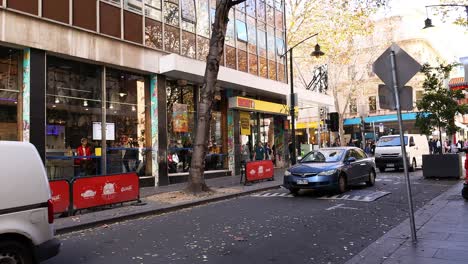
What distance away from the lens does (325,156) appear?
45.4 feet

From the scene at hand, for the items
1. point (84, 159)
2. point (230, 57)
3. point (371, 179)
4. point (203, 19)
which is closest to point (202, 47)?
point (203, 19)

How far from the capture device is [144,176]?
53.7 ft

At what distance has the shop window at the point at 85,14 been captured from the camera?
543 inches

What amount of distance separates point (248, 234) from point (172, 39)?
11.7 meters

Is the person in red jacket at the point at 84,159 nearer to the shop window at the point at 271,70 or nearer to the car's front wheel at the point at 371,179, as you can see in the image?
the car's front wheel at the point at 371,179

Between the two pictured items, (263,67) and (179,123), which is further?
(263,67)

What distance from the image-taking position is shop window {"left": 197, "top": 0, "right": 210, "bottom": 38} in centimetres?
1897

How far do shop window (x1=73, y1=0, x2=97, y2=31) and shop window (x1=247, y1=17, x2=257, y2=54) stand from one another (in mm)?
9792

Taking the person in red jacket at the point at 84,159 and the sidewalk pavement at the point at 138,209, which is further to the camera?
the person in red jacket at the point at 84,159

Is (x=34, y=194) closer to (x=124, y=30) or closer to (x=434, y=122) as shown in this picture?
(x=124, y=30)

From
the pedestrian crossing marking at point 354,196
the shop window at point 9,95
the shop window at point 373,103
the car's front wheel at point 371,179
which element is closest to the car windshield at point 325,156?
the pedestrian crossing marking at point 354,196

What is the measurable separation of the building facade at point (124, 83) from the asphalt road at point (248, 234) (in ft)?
17.8

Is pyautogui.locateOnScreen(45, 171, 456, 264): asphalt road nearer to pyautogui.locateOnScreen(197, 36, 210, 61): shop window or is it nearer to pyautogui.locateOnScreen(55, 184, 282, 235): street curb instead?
pyautogui.locateOnScreen(55, 184, 282, 235): street curb

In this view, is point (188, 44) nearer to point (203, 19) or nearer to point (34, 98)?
point (203, 19)
